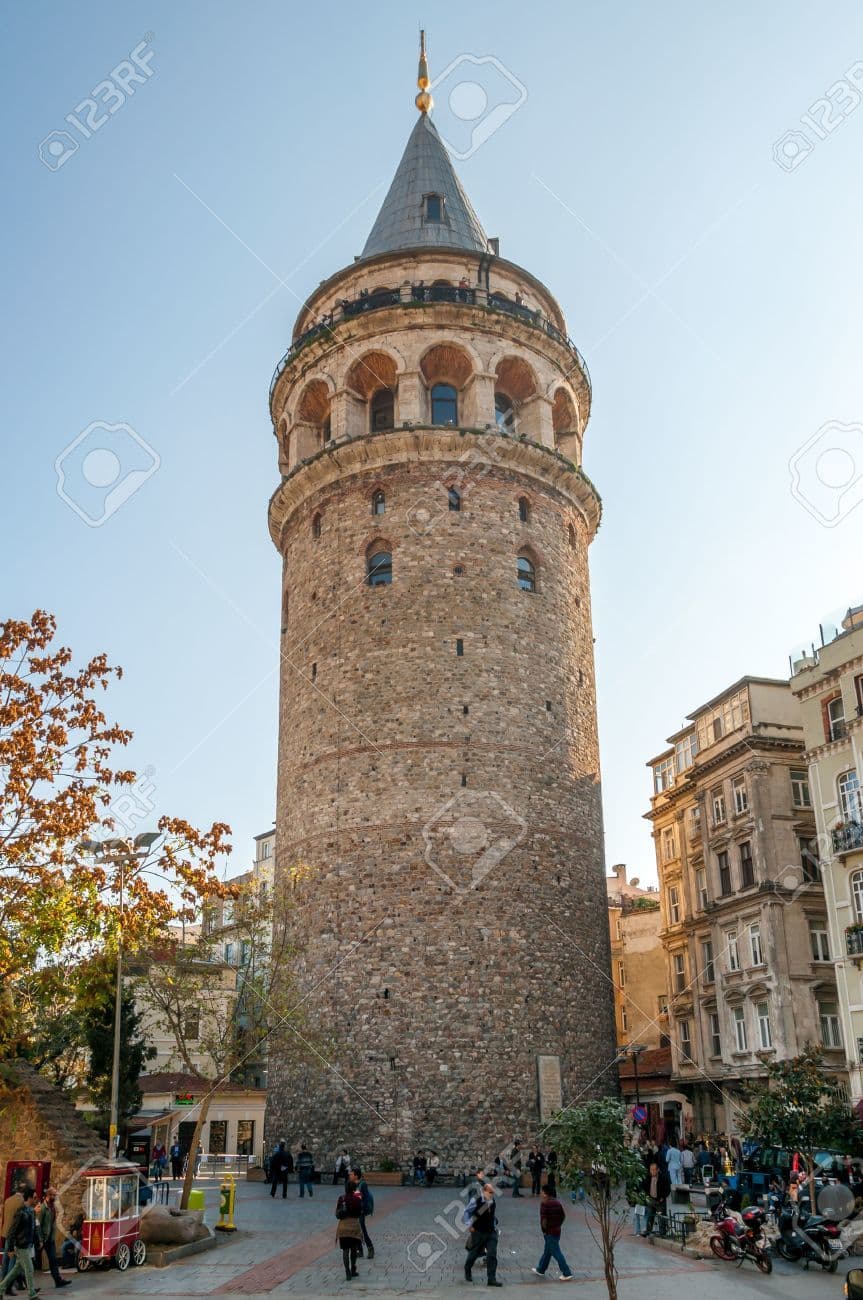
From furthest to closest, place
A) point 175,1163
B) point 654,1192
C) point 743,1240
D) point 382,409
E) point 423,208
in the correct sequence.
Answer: point 423,208 < point 175,1163 < point 382,409 < point 654,1192 < point 743,1240

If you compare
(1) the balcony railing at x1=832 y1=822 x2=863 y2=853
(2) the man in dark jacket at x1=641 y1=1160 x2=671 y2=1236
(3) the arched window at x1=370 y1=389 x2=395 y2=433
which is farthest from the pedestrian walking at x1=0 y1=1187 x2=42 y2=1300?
(3) the arched window at x1=370 y1=389 x2=395 y2=433

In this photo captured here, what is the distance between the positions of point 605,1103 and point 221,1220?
32.8 feet

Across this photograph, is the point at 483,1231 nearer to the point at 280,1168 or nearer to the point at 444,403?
the point at 280,1168

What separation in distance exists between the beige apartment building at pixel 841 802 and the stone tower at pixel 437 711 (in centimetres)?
606

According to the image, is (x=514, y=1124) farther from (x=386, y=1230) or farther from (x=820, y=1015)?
(x=820, y=1015)

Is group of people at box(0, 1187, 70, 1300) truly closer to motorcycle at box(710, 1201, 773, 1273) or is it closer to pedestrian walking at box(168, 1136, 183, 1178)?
motorcycle at box(710, 1201, 773, 1273)

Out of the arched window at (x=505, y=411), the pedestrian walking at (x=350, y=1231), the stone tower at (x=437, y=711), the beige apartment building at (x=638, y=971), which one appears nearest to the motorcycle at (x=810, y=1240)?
the pedestrian walking at (x=350, y=1231)

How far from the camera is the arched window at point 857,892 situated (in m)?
29.8

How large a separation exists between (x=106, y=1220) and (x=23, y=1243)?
7.57 ft

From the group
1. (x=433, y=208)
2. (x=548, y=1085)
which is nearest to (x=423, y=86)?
(x=433, y=208)

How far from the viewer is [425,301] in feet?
115

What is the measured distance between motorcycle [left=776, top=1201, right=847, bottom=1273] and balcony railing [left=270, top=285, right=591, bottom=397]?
86.2ft

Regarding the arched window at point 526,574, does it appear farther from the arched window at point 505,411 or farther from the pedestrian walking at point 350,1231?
the pedestrian walking at point 350,1231

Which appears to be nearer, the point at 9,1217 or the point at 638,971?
the point at 9,1217
